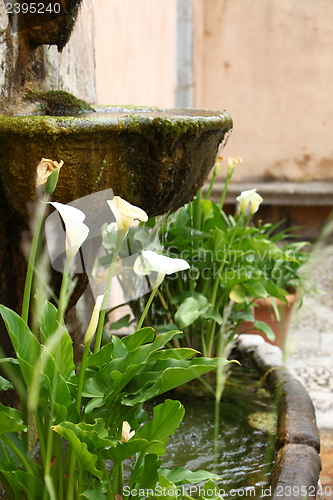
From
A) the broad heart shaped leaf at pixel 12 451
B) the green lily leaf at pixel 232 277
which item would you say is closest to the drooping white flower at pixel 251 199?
the green lily leaf at pixel 232 277

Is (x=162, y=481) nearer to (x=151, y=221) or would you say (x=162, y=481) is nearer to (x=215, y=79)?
(x=151, y=221)

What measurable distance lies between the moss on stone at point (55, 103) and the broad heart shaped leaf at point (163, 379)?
0.85 meters

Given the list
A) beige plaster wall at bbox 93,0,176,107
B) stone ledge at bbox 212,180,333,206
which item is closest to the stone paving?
beige plaster wall at bbox 93,0,176,107

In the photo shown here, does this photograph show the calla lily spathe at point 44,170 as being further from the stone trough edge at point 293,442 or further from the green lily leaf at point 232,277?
the green lily leaf at point 232,277

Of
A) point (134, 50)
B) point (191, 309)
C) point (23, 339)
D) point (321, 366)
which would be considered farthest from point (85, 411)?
point (134, 50)

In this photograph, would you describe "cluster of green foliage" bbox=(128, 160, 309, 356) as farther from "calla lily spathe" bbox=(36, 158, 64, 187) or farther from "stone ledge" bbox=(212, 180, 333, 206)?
"stone ledge" bbox=(212, 180, 333, 206)

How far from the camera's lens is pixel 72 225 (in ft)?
2.81

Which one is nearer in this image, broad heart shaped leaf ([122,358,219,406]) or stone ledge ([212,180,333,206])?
broad heart shaped leaf ([122,358,219,406])

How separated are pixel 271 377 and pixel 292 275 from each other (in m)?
0.72

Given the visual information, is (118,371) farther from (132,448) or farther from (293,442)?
(293,442)

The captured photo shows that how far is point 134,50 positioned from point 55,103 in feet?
6.08

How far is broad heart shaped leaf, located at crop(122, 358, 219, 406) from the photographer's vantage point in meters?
0.95

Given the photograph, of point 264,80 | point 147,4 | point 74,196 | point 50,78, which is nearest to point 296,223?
point 264,80

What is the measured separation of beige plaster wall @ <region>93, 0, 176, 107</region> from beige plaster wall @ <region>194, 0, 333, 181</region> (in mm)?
Answer: 1401
